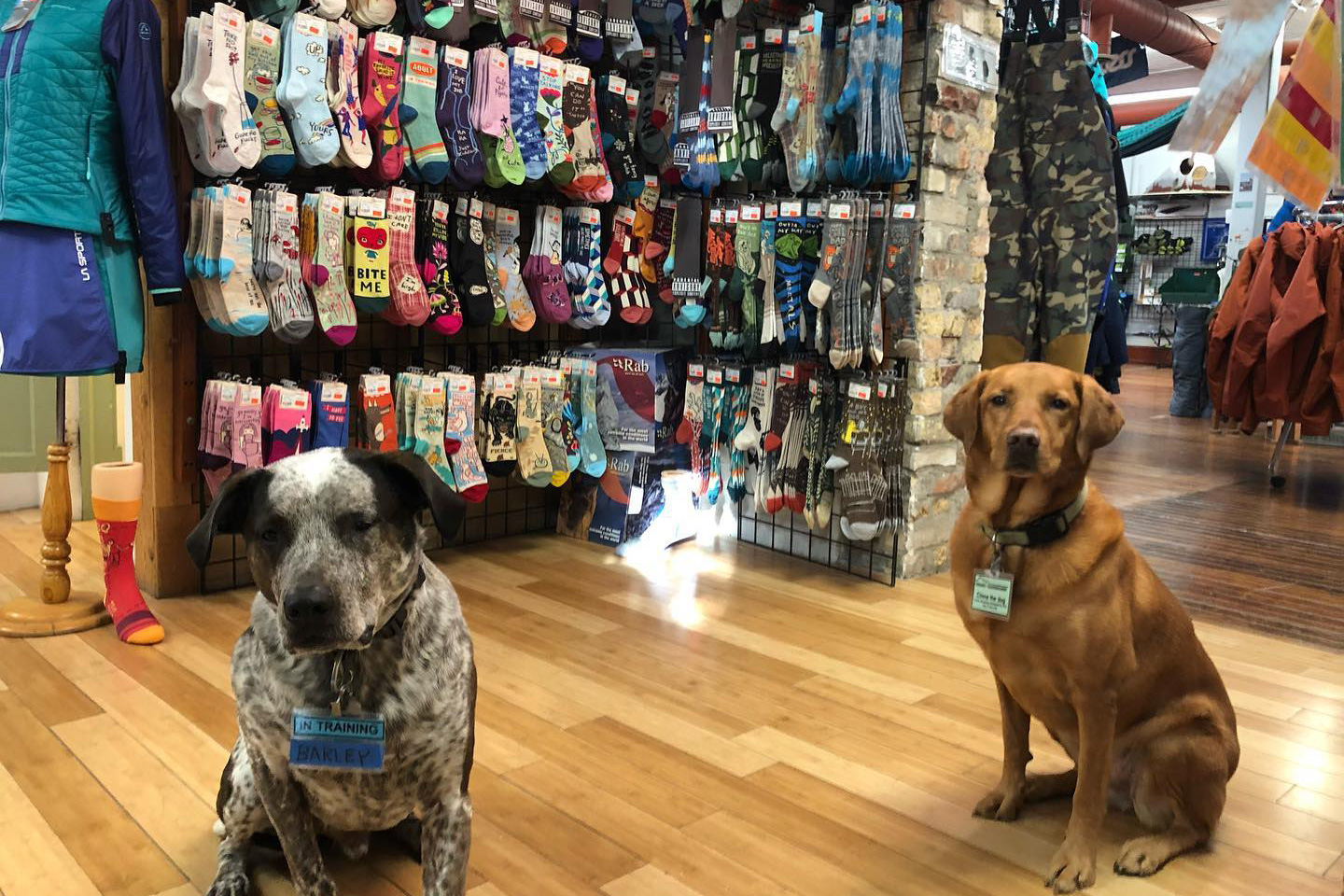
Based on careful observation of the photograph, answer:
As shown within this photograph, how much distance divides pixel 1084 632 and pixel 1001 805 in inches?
19.4

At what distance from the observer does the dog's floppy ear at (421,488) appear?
5.03 ft

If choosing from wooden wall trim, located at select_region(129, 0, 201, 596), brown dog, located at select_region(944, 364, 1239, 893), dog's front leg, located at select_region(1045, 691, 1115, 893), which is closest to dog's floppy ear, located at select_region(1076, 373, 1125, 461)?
brown dog, located at select_region(944, 364, 1239, 893)

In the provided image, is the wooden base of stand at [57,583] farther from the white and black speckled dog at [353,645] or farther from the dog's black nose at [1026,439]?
the dog's black nose at [1026,439]

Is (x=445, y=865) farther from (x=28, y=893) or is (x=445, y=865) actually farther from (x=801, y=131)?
(x=801, y=131)

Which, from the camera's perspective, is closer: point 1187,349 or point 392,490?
point 392,490

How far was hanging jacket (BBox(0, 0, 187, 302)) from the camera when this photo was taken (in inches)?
112

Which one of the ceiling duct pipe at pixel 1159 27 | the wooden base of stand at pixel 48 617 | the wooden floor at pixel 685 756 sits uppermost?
the ceiling duct pipe at pixel 1159 27

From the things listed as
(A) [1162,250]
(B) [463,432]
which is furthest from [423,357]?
(A) [1162,250]

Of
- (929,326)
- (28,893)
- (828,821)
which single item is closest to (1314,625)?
(929,326)

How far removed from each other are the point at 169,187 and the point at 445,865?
7.31ft

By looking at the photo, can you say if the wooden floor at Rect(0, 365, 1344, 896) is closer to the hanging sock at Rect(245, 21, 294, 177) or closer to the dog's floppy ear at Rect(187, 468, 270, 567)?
the dog's floppy ear at Rect(187, 468, 270, 567)

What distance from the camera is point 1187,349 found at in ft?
29.5

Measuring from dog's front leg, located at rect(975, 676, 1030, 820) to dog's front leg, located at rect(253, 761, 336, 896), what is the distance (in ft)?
4.32

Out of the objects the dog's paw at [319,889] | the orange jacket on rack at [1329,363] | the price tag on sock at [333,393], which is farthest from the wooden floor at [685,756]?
the orange jacket on rack at [1329,363]
